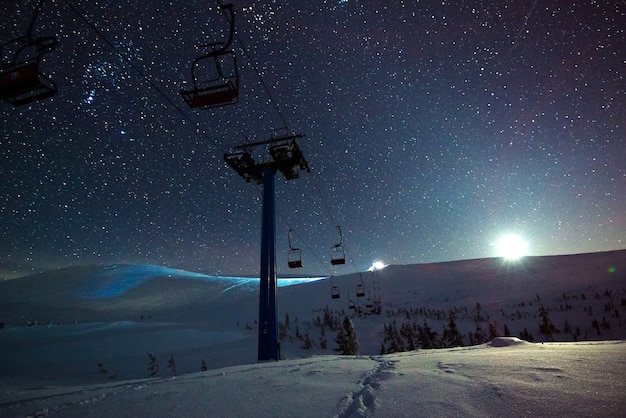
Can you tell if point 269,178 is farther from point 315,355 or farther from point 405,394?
point 405,394

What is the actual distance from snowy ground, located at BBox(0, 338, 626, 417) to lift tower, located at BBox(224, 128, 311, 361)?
9745 millimetres

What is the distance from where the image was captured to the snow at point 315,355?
11.7 ft

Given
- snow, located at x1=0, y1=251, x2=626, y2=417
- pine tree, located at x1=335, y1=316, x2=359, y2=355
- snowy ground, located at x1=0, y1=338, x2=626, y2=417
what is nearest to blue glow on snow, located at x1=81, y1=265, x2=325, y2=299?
snow, located at x1=0, y1=251, x2=626, y2=417

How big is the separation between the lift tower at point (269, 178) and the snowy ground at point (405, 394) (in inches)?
384

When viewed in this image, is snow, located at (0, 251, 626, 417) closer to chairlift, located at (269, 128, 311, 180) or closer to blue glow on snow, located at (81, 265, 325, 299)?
blue glow on snow, located at (81, 265, 325, 299)

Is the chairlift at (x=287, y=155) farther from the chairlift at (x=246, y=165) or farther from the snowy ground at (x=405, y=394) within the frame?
the snowy ground at (x=405, y=394)

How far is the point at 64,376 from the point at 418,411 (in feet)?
58.0

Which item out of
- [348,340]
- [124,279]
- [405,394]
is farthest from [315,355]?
→ [124,279]

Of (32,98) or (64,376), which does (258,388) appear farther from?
(64,376)

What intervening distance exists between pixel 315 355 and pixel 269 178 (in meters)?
9.09

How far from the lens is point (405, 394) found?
3.75 m

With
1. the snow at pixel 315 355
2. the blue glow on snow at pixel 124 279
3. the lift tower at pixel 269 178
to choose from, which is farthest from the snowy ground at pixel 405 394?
the blue glow on snow at pixel 124 279

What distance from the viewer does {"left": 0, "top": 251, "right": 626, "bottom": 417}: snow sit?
3564 mm

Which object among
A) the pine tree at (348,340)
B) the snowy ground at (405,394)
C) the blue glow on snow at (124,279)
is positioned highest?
the blue glow on snow at (124,279)
